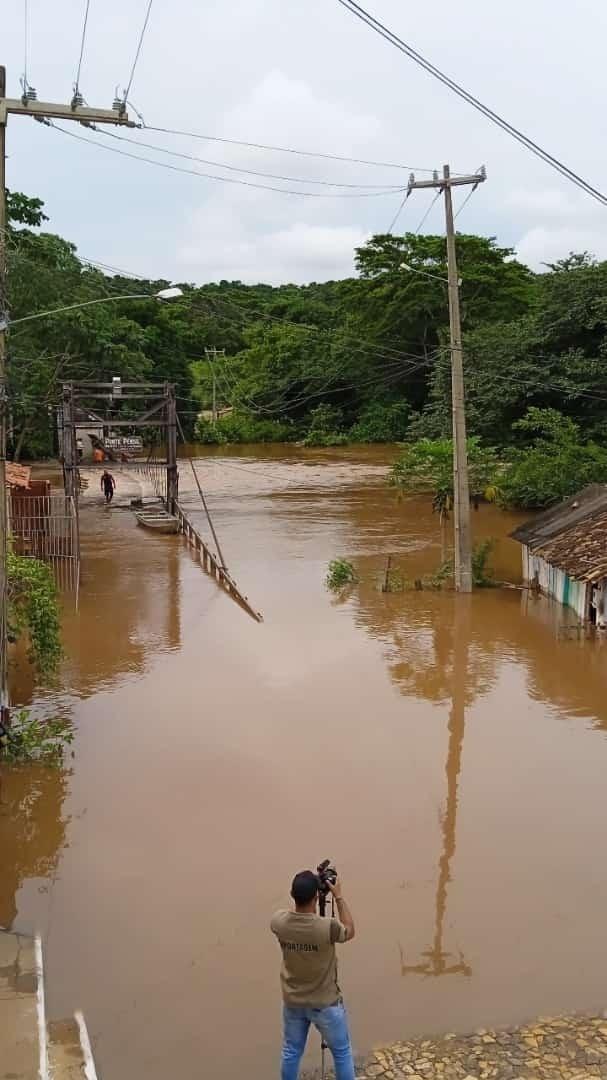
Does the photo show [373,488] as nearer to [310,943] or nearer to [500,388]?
[500,388]

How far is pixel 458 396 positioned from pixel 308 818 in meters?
11.3

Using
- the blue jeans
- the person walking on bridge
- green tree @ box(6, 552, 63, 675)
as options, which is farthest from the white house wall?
the person walking on bridge

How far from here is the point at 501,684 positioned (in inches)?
567

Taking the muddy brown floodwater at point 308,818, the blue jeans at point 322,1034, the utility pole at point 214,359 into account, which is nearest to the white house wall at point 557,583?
the muddy brown floodwater at point 308,818

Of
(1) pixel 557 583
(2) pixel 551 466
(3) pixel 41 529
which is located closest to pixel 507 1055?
(1) pixel 557 583

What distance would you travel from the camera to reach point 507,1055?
5992 millimetres

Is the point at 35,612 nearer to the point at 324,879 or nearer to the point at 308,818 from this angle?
the point at 308,818

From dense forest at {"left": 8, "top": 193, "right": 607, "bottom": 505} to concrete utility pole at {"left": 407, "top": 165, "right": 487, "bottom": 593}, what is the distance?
6218mm

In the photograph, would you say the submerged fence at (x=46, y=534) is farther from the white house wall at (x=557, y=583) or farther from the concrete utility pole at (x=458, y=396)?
the white house wall at (x=557, y=583)

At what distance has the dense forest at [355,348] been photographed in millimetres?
31984

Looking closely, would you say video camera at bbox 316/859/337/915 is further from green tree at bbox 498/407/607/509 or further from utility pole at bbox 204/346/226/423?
utility pole at bbox 204/346/226/423

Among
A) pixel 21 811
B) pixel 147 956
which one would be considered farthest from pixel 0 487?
pixel 147 956

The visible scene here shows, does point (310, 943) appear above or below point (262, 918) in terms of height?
above

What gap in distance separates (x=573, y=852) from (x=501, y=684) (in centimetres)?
553
